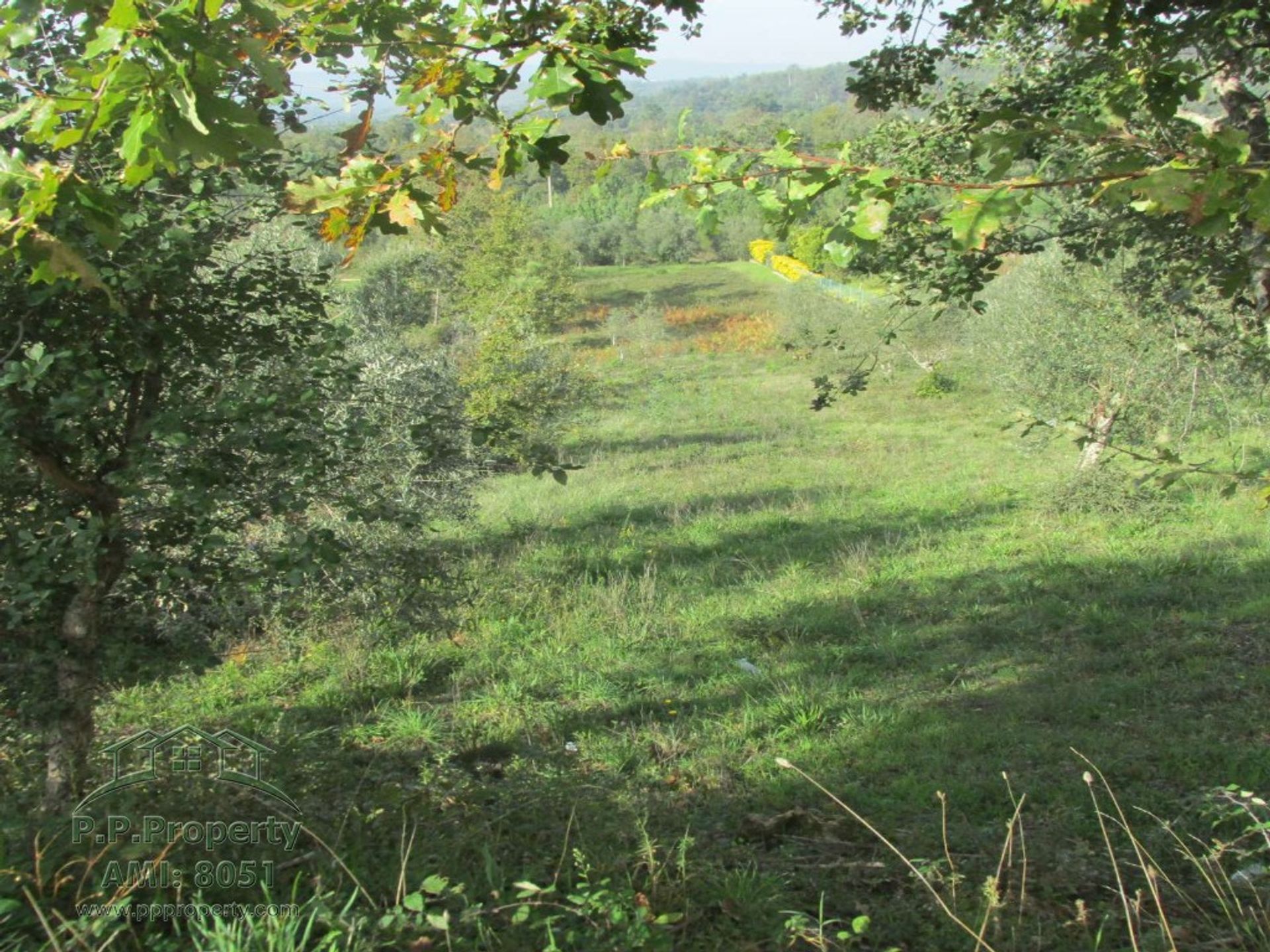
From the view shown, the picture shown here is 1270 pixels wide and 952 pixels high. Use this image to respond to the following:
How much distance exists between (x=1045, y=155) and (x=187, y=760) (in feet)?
17.1

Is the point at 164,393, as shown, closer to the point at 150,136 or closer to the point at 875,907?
the point at 150,136

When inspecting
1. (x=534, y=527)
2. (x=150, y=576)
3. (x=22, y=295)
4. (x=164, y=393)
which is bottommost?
(x=534, y=527)

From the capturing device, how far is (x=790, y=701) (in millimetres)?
6789

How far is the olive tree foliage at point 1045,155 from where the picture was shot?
2363mm

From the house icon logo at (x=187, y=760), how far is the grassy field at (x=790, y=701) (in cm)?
23

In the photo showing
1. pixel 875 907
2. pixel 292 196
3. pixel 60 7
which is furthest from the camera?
pixel 875 907

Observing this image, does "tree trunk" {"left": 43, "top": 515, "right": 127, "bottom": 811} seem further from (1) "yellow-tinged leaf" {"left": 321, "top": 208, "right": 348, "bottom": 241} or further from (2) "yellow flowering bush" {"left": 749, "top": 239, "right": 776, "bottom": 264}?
(2) "yellow flowering bush" {"left": 749, "top": 239, "right": 776, "bottom": 264}

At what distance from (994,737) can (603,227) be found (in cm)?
6806

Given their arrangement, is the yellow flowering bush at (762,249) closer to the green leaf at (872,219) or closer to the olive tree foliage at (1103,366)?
the green leaf at (872,219)

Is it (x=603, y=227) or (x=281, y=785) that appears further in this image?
(x=603, y=227)

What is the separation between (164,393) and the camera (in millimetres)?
4641

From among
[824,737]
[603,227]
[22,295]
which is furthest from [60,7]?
[603,227]

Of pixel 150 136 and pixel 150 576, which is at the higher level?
pixel 150 136

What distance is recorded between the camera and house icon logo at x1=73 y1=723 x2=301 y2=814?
3.64 m
